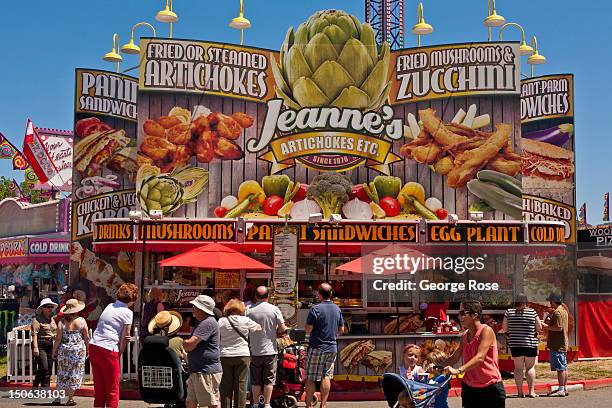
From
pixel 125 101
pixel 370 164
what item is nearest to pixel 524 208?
pixel 370 164

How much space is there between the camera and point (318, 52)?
20.7 m

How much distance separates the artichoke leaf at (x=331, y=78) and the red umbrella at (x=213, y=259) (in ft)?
16.0

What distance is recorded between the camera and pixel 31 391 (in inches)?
591

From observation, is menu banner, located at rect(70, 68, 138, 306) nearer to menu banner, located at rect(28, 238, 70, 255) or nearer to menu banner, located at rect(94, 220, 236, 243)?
menu banner, located at rect(94, 220, 236, 243)

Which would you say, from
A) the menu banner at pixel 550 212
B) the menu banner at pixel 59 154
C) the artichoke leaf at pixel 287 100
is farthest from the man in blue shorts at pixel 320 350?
the menu banner at pixel 59 154

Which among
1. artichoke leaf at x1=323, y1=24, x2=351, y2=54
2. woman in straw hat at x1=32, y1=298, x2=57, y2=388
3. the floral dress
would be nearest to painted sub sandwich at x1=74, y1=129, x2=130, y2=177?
artichoke leaf at x1=323, y1=24, x2=351, y2=54

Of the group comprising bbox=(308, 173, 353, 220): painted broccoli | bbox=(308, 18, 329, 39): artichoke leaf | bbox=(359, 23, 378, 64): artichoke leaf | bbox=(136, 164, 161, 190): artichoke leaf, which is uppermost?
bbox=(308, 18, 329, 39): artichoke leaf

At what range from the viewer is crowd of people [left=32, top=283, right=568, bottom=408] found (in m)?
9.02

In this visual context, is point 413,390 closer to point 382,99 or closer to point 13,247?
point 382,99

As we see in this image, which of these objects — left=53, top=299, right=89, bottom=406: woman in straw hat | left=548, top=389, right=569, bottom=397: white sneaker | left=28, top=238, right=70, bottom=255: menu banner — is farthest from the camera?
left=28, top=238, right=70, bottom=255: menu banner

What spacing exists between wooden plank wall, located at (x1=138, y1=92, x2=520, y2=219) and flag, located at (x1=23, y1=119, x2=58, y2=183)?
12.5 m

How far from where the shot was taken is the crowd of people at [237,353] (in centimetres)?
902

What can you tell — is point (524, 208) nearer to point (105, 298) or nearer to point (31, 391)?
point (105, 298)

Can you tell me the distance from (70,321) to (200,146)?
836cm
